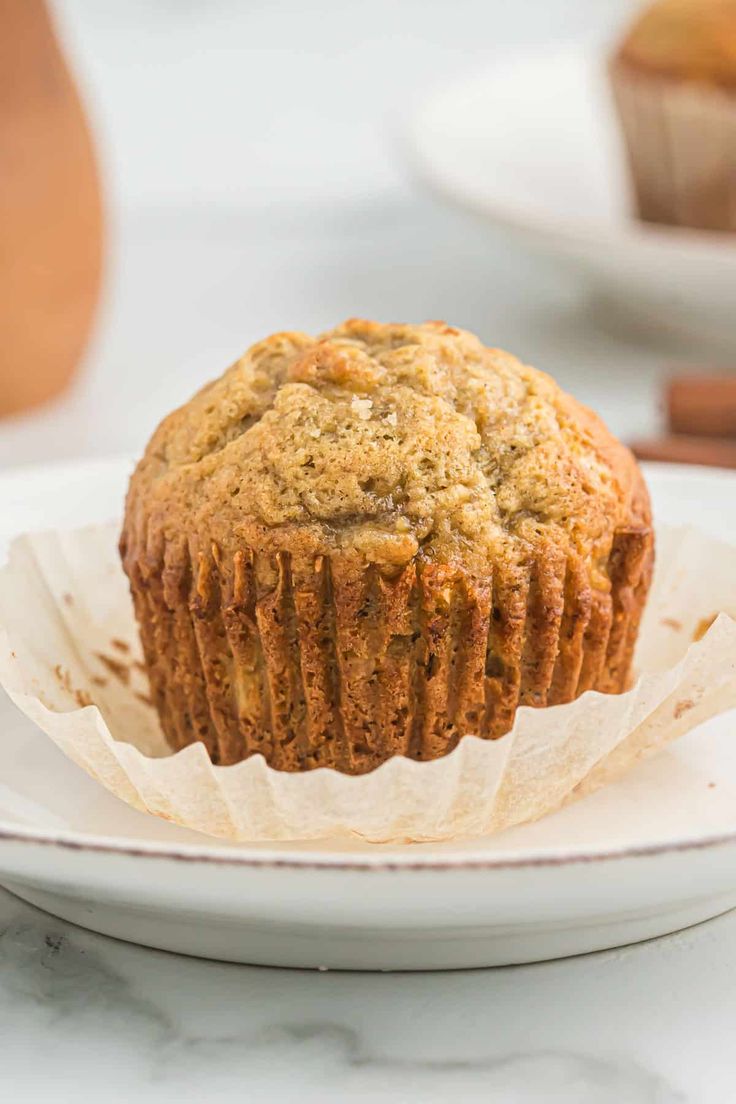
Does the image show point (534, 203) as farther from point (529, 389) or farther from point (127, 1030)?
point (127, 1030)

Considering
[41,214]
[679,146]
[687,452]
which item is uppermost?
[41,214]

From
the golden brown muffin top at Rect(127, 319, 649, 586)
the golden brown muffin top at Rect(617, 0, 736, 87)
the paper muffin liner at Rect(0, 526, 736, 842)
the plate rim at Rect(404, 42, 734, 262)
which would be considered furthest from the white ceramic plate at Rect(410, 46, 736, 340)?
the golden brown muffin top at Rect(127, 319, 649, 586)

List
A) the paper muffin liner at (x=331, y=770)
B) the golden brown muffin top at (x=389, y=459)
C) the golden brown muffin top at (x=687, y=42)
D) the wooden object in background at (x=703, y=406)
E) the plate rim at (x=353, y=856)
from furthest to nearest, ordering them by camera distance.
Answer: the golden brown muffin top at (x=687, y=42)
the wooden object in background at (x=703, y=406)
the golden brown muffin top at (x=389, y=459)
the paper muffin liner at (x=331, y=770)
the plate rim at (x=353, y=856)

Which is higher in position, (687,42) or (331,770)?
(331,770)

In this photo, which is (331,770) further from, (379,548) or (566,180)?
(566,180)

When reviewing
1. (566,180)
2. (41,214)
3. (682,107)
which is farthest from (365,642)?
(566,180)

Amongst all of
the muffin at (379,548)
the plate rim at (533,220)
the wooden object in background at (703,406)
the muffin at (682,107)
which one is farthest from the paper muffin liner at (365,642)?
the muffin at (682,107)

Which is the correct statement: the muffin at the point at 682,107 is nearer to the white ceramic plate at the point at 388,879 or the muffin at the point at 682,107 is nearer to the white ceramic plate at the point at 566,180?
the white ceramic plate at the point at 566,180
